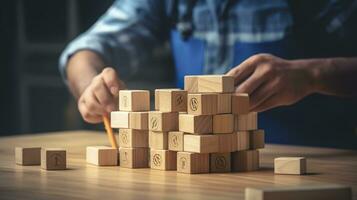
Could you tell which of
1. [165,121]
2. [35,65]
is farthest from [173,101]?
[35,65]

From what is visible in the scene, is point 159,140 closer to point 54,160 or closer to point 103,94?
point 54,160

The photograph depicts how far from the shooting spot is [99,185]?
1.75 m

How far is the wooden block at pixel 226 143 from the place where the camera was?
6.36 ft

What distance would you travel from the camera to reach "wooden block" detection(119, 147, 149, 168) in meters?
2.07

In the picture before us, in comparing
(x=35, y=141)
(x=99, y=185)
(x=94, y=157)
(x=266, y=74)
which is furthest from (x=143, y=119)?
(x=35, y=141)

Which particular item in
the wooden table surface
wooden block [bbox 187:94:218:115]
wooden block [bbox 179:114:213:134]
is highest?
wooden block [bbox 187:94:218:115]

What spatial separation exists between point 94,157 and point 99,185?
413mm

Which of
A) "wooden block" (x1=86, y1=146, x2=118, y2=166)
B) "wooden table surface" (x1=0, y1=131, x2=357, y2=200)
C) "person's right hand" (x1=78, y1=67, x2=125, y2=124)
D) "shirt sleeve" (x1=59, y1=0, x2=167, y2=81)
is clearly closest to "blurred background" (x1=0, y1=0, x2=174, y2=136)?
"shirt sleeve" (x1=59, y1=0, x2=167, y2=81)

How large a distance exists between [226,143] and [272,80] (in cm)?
61

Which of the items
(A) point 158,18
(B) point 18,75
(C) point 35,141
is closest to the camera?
(C) point 35,141

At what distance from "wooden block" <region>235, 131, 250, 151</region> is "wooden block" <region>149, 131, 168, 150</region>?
173 millimetres

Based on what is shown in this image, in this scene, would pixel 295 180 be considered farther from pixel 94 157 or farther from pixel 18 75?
pixel 18 75

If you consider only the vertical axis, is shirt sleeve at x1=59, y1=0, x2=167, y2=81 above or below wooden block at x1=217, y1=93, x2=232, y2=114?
above

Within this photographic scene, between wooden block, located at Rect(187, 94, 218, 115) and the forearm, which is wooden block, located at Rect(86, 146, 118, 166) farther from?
the forearm
